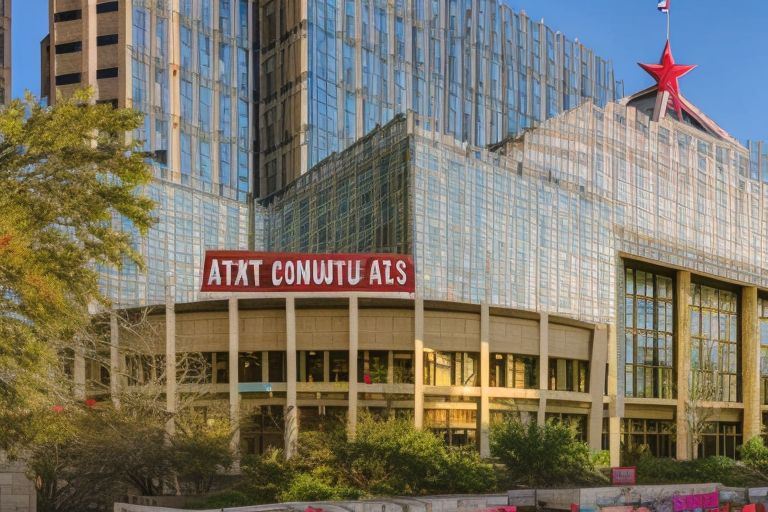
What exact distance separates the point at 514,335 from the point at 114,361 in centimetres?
2371

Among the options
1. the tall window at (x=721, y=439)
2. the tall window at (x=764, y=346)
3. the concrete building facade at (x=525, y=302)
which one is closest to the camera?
the concrete building facade at (x=525, y=302)

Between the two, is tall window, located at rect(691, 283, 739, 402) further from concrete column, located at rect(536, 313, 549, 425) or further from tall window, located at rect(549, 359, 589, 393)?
concrete column, located at rect(536, 313, 549, 425)

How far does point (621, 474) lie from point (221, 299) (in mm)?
24218

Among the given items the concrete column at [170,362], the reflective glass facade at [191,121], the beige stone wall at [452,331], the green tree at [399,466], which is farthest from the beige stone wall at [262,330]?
the reflective glass facade at [191,121]

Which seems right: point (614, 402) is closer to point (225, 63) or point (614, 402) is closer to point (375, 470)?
point (375, 470)

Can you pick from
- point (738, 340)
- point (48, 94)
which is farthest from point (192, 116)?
point (738, 340)

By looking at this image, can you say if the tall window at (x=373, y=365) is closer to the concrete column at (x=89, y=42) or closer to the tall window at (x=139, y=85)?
the tall window at (x=139, y=85)

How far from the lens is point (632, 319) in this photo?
269 feet

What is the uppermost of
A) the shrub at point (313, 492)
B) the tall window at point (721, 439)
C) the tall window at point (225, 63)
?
the tall window at point (225, 63)

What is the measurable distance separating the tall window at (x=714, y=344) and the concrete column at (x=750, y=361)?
687 mm

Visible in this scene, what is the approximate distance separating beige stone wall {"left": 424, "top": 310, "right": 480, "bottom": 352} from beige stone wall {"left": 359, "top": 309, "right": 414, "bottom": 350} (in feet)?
3.66

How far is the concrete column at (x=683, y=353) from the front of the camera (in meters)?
82.9

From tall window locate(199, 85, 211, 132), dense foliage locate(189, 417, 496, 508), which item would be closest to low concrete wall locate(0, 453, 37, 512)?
dense foliage locate(189, 417, 496, 508)

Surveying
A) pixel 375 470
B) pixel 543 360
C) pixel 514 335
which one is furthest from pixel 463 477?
pixel 543 360
